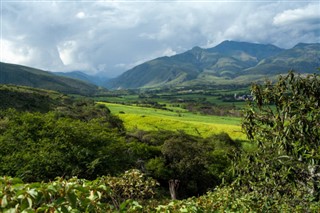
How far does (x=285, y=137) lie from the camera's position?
11.6m

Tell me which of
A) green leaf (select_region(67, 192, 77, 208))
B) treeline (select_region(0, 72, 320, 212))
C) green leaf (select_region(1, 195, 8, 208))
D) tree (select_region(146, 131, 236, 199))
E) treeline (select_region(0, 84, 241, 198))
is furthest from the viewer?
tree (select_region(146, 131, 236, 199))

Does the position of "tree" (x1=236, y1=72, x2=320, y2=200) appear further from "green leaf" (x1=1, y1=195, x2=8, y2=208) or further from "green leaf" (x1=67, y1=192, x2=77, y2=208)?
"green leaf" (x1=1, y1=195, x2=8, y2=208)

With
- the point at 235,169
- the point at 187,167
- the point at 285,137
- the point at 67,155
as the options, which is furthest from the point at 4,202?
the point at 187,167

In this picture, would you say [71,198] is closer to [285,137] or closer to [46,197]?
[46,197]

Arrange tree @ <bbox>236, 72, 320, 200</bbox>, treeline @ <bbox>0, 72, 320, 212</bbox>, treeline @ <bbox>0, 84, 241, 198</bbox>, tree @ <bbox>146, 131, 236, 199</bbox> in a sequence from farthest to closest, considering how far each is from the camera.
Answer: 1. tree @ <bbox>146, 131, 236, 199</bbox>
2. treeline @ <bbox>0, 84, 241, 198</bbox>
3. tree @ <bbox>236, 72, 320, 200</bbox>
4. treeline @ <bbox>0, 72, 320, 212</bbox>

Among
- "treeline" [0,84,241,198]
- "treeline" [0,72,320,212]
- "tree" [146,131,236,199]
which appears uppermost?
"treeline" [0,72,320,212]

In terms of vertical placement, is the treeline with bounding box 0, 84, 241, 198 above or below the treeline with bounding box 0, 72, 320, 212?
below

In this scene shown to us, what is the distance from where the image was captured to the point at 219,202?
1545 centimetres

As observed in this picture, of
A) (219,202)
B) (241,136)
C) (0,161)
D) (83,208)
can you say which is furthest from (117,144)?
(241,136)

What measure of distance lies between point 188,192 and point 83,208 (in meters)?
62.1

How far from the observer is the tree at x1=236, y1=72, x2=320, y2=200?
11672 millimetres

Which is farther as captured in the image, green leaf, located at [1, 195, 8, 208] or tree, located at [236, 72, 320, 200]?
tree, located at [236, 72, 320, 200]

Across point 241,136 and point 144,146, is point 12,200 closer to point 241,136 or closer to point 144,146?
point 144,146

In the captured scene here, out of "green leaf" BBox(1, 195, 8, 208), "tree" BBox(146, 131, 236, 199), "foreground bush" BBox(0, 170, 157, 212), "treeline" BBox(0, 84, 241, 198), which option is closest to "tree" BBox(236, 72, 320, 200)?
"foreground bush" BBox(0, 170, 157, 212)
